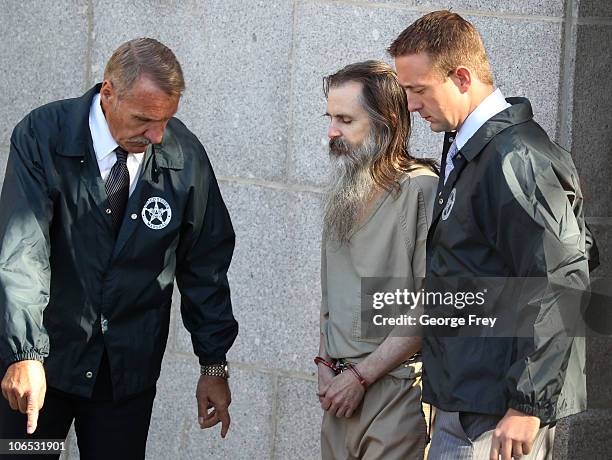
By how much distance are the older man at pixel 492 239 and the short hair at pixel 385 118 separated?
1.06 ft

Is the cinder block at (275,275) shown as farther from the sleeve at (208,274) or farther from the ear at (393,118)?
the ear at (393,118)

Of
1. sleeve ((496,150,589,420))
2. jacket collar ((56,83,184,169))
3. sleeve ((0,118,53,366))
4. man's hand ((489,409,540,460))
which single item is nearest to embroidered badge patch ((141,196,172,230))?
jacket collar ((56,83,184,169))

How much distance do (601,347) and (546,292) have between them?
1781 millimetres

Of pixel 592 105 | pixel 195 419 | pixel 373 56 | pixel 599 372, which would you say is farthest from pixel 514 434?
pixel 195 419

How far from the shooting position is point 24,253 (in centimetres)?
336

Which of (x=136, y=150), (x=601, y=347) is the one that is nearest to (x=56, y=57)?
(x=136, y=150)

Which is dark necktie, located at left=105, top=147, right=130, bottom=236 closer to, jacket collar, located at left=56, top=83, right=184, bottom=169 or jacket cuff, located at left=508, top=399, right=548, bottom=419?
jacket collar, located at left=56, top=83, right=184, bottom=169

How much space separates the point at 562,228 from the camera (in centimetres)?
290

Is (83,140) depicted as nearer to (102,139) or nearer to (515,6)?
(102,139)

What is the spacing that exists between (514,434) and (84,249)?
1508 millimetres

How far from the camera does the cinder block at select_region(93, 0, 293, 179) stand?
4.75 meters

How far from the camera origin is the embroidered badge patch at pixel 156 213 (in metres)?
3.58

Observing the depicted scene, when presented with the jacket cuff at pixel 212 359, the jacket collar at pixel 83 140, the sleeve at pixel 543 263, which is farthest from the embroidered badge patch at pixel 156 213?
the sleeve at pixel 543 263

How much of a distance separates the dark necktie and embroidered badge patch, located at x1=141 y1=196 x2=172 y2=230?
0.24 feet
